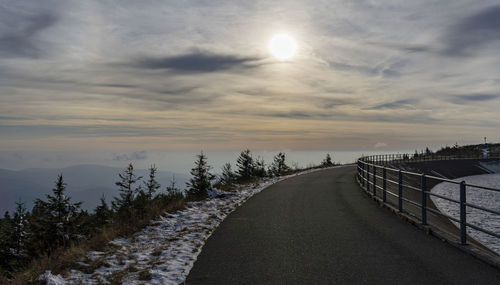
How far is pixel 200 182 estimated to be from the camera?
18000mm

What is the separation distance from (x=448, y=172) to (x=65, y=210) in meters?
65.9

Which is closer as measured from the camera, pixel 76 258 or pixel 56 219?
pixel 76 258

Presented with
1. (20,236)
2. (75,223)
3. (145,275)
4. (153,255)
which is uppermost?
(145,275)

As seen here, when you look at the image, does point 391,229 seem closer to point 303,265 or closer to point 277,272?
point 303,265

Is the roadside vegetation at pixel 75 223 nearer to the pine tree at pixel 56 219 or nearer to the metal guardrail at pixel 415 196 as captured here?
the pine tree at pixel 56 219

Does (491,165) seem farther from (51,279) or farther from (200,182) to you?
(51,279)

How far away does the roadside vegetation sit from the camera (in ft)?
23.4

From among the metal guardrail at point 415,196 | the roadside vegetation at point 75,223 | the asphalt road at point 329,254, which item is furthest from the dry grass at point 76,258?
the metal guardrail at point 415,196

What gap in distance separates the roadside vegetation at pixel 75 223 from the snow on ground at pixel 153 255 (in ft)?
0.88

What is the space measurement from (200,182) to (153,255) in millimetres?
10835

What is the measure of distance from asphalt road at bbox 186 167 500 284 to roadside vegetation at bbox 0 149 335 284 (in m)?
2.68

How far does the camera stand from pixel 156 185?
3008cm

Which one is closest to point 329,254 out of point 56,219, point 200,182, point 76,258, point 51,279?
point 51,279

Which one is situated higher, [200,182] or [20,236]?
[200,182]
